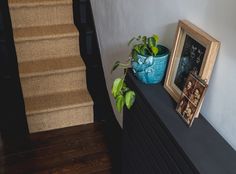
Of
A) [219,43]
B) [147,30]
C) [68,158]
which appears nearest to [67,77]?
[68,158]

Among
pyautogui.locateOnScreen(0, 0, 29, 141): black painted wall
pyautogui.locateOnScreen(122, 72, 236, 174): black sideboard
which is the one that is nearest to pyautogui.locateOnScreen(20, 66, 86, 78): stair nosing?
pyautogui.locateOnScreen(0, 0, 29, 141): black painted wall

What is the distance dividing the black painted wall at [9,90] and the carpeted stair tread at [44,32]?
73 millimetres

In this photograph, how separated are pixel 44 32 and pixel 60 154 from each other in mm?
936

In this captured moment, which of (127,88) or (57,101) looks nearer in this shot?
(127,88)

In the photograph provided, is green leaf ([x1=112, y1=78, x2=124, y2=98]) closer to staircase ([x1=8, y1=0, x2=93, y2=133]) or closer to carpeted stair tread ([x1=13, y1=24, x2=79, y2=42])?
staircase ([x1=8, y1=0, x2=93, y2=133])

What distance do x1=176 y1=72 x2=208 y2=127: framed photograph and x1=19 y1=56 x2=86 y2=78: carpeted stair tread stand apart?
137cm

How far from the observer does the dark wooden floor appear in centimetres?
185

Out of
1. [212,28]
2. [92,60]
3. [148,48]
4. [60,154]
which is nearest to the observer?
[212,28]

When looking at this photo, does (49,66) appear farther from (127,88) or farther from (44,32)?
(127,88)

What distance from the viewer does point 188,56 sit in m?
0.98

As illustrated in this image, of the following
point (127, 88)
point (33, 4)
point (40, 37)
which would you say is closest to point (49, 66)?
point (40, 37)

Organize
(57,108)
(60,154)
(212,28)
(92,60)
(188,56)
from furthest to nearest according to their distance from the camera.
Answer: (92,60), (57,108), (60,154), (188,56), (212,28)

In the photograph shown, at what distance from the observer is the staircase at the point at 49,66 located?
2133mm

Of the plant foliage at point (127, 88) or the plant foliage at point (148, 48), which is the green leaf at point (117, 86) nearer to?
the plant foliage at point (127, 88)
